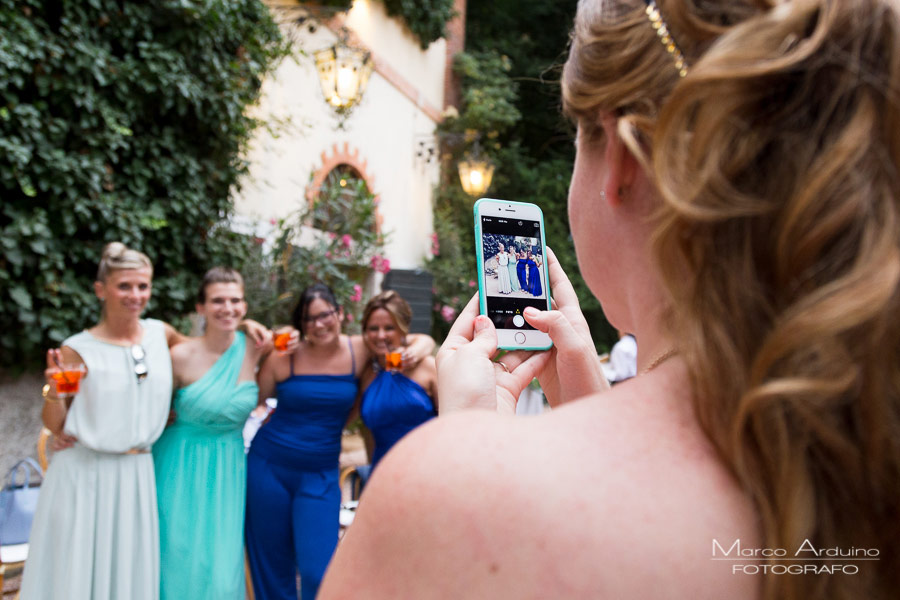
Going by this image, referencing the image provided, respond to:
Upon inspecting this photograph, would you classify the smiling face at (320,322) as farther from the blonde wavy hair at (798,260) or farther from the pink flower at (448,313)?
the pink flower at (448,313)

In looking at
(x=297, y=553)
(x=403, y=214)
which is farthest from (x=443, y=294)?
(x=297, y=553)

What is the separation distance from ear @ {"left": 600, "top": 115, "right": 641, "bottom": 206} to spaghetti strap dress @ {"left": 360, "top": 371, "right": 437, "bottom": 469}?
139 inches

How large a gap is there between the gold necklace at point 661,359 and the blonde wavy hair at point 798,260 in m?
0.09

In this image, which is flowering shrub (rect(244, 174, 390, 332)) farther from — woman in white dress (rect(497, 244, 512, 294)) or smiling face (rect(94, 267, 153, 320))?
woman in white dress (rect(497, 244, 512, 294))

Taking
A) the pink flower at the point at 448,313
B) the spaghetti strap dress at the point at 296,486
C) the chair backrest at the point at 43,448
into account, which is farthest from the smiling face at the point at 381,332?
the pink flower at the point at 448,313

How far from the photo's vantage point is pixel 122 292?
3.62 meters

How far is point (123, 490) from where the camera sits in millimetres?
3508

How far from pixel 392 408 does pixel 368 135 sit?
5288 mm

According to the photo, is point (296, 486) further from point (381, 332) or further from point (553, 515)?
point (553, 515)

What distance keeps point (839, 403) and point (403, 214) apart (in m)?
9.45

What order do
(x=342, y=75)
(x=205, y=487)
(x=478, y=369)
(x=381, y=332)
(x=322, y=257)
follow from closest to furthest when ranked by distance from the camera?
(x=478, y=369), (x=205, y=487), (x=381, y=332), (x=342, y=75), (x=322, y=257)

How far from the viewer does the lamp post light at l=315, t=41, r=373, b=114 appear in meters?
5.68

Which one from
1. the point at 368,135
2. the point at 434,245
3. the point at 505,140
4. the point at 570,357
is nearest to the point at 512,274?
the point at 570,357

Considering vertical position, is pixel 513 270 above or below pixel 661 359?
above
